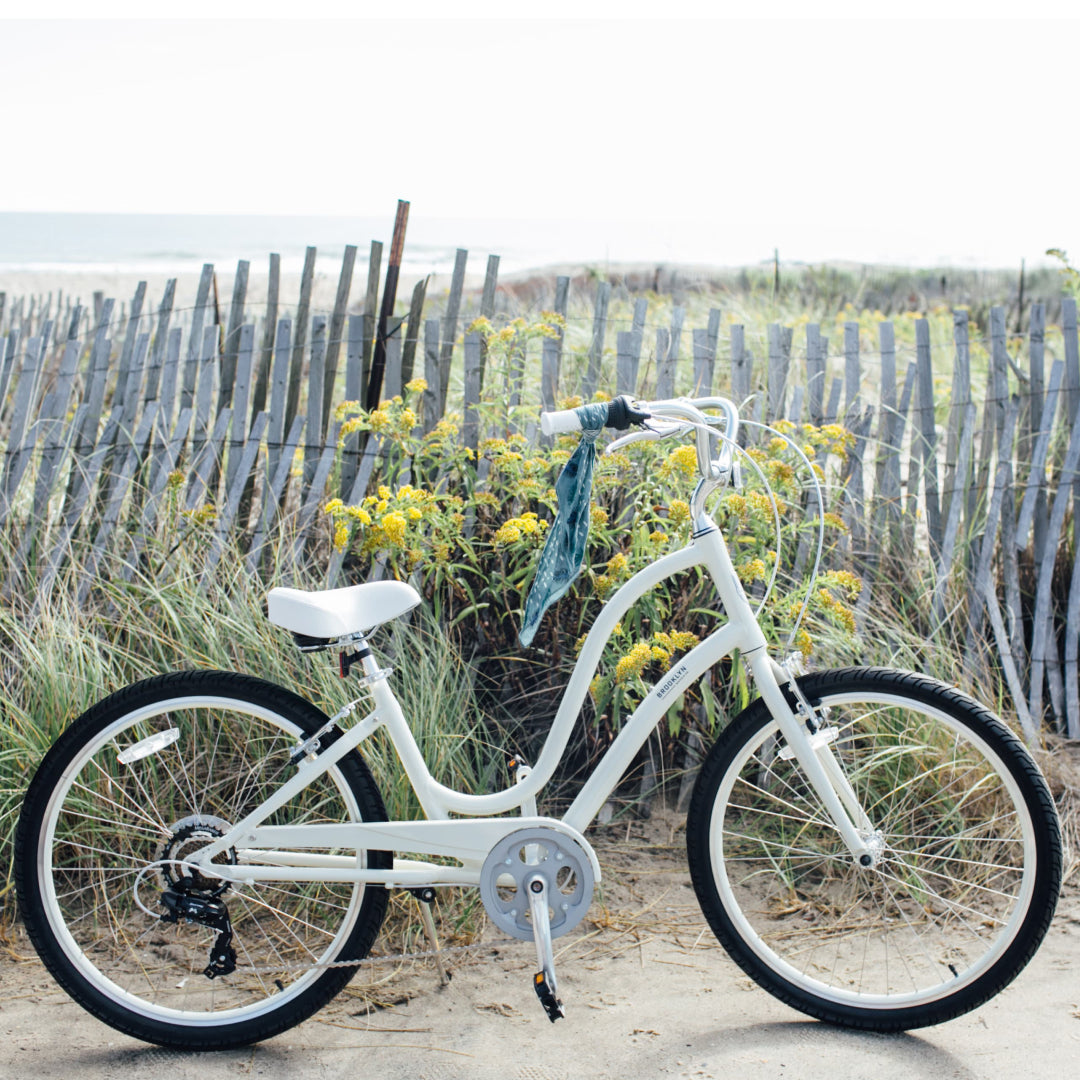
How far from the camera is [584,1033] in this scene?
2484 mm

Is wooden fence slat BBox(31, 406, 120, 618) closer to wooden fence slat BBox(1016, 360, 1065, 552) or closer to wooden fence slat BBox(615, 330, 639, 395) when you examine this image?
wooden fence slat BBox(615, 330, 639, 395)

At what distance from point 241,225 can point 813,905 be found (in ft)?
362

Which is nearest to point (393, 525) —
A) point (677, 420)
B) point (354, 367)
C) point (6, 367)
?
point (677, 420)

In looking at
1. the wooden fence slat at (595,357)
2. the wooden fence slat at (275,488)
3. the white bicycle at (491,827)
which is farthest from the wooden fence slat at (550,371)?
the white bicycle at (491,827)

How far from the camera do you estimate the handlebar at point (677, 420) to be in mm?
2172

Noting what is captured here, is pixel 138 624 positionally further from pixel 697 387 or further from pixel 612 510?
pixel 697 387

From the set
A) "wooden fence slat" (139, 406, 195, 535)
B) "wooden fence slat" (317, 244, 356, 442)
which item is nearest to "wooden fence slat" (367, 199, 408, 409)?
"wooden fence slat" (317, 244, 356, 442)

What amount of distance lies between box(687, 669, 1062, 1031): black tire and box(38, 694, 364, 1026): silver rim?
1008 mm

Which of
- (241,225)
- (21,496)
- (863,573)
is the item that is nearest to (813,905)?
(863,573)

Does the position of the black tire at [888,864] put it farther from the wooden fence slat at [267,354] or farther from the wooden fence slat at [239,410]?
the wooden fence slat at [267,354]

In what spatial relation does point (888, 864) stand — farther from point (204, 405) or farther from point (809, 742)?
point (204, 405)

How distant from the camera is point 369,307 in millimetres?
4355

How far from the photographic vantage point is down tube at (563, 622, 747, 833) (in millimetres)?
2330

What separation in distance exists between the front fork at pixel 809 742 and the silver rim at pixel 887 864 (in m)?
0.28
